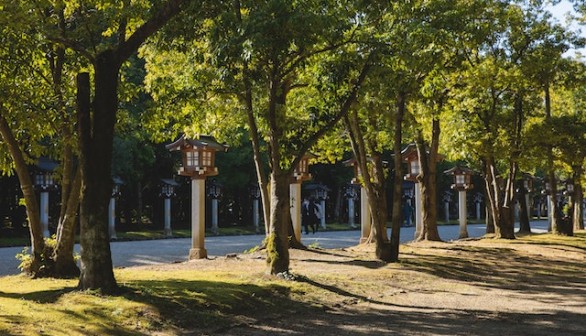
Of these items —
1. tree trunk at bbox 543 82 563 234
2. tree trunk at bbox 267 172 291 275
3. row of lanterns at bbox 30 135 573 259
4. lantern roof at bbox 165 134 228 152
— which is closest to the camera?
tree trunk at bbox 267 172 291 275

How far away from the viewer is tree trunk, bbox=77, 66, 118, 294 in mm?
9773

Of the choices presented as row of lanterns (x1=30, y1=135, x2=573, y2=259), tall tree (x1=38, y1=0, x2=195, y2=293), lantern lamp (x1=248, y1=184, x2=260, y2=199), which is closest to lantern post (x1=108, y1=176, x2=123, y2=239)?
row of lanterns (x1=30, y1=135, x2=573, y2=259)

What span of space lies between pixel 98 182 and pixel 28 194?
3.11 meters

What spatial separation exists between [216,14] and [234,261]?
6730mm

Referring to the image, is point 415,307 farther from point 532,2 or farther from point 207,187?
point 207,187

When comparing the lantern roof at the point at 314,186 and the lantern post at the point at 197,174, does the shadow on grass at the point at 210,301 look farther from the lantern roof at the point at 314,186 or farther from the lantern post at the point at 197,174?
the lantern roof at the point at 314,186

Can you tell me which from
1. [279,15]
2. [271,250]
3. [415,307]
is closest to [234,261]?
[271,250]

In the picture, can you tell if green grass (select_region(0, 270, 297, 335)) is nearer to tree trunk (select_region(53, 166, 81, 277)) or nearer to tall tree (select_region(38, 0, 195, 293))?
Answer: tall tree (select_region(38, 0, 195, 293))

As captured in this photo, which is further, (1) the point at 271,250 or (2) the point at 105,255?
(1) the point at 271,250

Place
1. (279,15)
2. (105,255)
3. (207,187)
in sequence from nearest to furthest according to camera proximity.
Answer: (105,255), (279,15), (207,187)

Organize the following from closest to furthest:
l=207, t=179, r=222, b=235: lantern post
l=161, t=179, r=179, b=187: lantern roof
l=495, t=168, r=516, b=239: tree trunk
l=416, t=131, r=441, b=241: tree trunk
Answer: l=416, t=131, r=441, b=241: tree trunk → l=495, t=168, r=516, b=239: tree trunk → l=161, t=179, r=179, b=187: lantern roof → l=207, t=179, r=222, b=235: lantern post

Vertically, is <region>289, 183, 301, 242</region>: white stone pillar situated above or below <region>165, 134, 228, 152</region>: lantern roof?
below

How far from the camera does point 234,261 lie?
54.3 ft

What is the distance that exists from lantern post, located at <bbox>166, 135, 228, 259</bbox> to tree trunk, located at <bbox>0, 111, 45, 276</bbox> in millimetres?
6275
